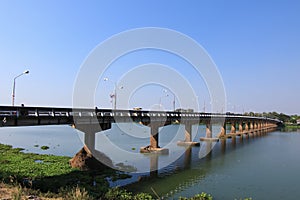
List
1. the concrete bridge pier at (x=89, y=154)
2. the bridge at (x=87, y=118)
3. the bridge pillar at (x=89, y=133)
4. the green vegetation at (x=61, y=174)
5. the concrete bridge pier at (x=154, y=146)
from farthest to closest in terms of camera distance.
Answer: the concrete bridge pier at (x=154, y=146) < the bridge pillar at (x=89, y=133) < the concrete bridge pier at (x=89, y=154) < the bridge at (x=87, y=118) < the green vegetation at (x=61, y=174)

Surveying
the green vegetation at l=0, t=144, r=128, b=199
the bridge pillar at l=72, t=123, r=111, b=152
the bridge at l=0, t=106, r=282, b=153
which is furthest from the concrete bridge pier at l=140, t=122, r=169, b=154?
the green vegetation at l=0, t=144, r=128, b=199

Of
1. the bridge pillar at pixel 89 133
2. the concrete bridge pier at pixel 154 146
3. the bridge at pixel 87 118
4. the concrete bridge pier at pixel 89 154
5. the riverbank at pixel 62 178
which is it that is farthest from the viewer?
the concrete bridge pier at pixel 154 146

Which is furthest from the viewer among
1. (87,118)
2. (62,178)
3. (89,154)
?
(87,118)

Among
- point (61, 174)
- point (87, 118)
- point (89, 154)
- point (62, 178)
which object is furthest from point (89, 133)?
point (62, 178)

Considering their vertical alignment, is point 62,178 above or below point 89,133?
below

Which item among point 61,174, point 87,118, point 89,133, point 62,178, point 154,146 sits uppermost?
point 87,118

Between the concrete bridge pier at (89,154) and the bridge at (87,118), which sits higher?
the bridge at (87,118)

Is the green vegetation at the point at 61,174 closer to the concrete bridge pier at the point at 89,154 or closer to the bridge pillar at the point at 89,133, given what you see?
the concrete bridge pier at the point at 89,154

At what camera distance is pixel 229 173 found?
31172 millimetres

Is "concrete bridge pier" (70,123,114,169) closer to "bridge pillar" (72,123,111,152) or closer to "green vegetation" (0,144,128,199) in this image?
"bridge pillar" (72,123,111,152)

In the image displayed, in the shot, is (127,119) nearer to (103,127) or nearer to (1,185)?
(103,127)

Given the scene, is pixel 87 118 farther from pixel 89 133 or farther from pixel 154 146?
pixel 154 146

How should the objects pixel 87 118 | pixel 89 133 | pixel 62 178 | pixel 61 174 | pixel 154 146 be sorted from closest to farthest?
pixel 62 178 < pixel 61 174 < pixel 87 118 < pixel 89 133 < pixel 154 146

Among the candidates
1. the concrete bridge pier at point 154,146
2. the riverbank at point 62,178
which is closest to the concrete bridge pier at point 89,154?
the riverbank at point 62,178
